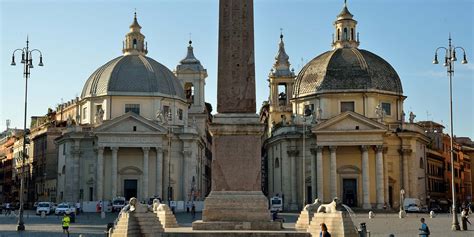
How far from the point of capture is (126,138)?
70.1 meters

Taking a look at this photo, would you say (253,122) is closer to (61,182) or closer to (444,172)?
(61,182)

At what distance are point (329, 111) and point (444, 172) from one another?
29523mm

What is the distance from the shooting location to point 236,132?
21.4 m

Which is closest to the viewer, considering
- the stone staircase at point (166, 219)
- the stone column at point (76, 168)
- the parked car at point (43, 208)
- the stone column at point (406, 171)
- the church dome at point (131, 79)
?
the stone staircase at point (166, 219)

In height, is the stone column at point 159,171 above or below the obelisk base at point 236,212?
above

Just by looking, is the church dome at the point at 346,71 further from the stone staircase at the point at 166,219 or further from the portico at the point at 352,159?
the stone staircase at the point at 166,219

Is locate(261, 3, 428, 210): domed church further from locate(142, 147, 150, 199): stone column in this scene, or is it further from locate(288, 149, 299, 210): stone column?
locate(142, 147, 150, 199): stone column

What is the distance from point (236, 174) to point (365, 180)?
48.9 metres

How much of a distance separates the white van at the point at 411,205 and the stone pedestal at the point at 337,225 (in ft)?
151

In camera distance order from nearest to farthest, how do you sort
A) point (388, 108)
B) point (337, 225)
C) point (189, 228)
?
point (337, 225) → point (189, 228) → point (388, 108)

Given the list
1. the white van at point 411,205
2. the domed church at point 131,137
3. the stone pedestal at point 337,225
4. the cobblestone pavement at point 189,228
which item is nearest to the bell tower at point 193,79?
the domed church at point 131,137

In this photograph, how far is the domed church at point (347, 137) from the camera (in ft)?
226

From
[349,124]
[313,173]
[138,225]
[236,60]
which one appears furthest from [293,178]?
[236,60]

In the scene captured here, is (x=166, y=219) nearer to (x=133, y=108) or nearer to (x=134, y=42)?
(x=133, y=108)
